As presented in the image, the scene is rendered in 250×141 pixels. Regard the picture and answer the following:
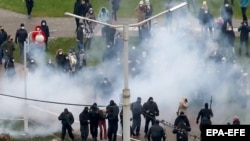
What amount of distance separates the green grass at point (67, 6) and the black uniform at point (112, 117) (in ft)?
39.8

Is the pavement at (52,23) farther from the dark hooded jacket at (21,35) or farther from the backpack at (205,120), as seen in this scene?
the backpack at (205,120)

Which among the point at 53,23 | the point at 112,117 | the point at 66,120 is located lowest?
the point at 66,120

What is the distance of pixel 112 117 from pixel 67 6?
16181mm

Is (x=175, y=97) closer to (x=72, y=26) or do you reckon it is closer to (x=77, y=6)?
(x=77, y=6)

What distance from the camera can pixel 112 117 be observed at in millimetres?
29031

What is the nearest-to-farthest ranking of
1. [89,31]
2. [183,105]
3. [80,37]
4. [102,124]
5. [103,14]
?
[102,124] → [183,105] → [80,37] → [103,14] → [89,31]

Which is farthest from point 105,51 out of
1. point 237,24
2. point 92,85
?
point 237,24

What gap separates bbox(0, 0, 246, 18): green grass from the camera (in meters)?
41.5

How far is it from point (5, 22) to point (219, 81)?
1413 cm

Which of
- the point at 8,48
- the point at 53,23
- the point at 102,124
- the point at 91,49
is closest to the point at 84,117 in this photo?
the point at 102,124

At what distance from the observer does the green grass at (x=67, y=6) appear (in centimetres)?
4147

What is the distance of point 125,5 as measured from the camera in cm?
4297

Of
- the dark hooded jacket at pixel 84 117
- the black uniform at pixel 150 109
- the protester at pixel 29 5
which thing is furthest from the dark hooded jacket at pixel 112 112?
the protester at pixel 29 5

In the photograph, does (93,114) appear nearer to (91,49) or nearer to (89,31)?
(91,49)
